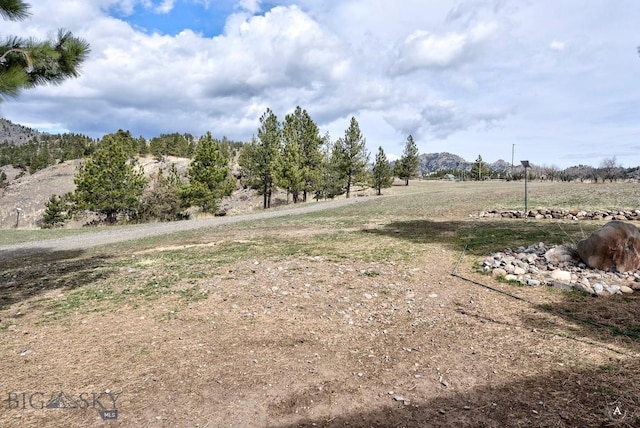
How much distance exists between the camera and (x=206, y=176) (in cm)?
3853

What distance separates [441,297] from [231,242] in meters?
9.52

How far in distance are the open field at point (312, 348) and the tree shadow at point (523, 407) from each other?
0.02 metres

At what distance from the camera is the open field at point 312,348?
12.3ft

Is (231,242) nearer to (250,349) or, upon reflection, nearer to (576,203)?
(250,349)

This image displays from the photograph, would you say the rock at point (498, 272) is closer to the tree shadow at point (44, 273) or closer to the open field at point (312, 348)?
the open field at point (312, 348)

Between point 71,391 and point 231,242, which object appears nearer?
point 71,391

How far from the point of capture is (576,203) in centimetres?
2247

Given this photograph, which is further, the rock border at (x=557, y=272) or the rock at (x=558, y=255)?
the rock at (x=558, y=255)

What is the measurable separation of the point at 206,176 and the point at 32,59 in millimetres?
33599

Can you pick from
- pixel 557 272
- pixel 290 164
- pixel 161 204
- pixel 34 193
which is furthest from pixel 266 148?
pixel 34 193

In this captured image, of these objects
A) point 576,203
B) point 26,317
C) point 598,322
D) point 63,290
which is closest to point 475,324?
point 598,322

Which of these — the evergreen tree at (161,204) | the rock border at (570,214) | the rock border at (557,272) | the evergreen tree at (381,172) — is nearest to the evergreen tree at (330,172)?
the evergreen tree at (381,172)

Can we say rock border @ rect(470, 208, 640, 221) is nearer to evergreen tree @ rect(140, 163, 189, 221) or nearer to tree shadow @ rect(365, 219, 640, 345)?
tree shadow @ rect(365, 219, 640, 345)

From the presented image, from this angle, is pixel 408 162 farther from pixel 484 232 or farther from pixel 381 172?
pixel 484 232
